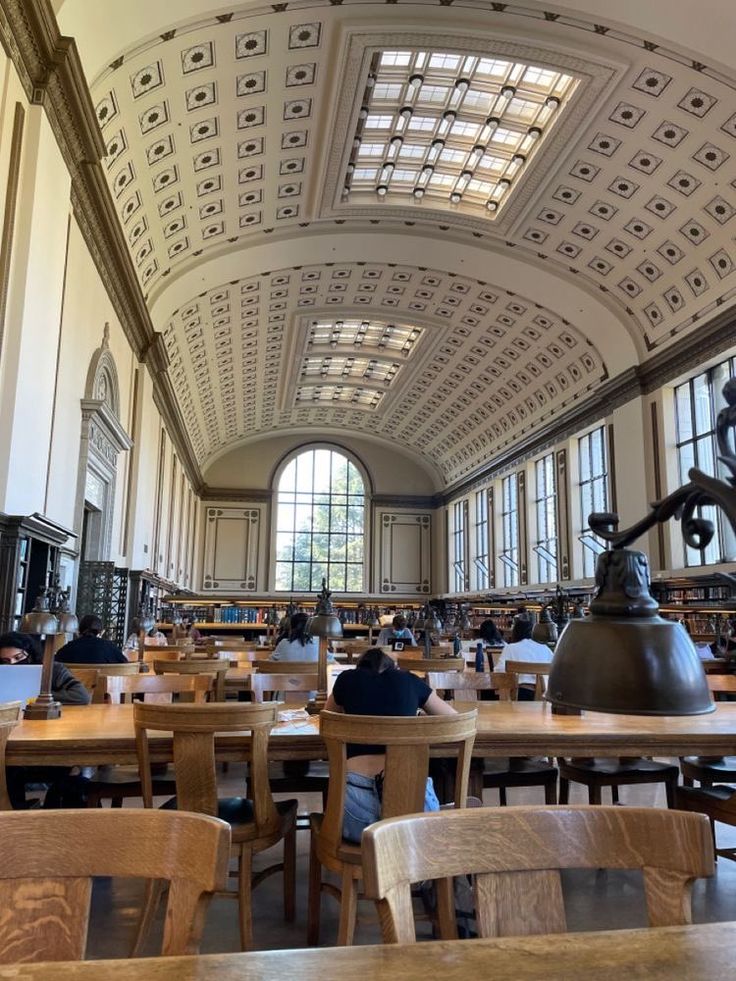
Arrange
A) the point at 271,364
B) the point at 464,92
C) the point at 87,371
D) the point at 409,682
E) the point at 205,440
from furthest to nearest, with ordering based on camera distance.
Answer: the point at 205,440, the point at 271,364, the point at 464,92, the point at 87,371, the point at 409,682

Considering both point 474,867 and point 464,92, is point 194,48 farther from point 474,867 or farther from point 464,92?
point 474,867

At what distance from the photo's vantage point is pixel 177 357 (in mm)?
15828

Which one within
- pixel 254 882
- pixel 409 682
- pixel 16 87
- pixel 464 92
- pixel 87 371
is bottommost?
pixel 254 882

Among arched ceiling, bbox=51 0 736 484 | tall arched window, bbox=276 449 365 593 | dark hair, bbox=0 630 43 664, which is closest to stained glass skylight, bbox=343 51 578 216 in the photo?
arched ceiling, bbox=51 0 736 484

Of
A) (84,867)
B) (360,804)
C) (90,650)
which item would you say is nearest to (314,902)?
(360,804)

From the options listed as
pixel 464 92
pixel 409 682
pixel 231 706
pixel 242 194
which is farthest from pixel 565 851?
pixel 242 194

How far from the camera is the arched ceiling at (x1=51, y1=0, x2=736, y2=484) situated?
8.69 meters

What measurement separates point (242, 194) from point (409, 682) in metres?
10.1

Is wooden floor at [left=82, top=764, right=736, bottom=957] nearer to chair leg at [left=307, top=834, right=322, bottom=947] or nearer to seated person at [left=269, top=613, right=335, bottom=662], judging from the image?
chair leg at [left=307, top=834, right=322, bottom=947]

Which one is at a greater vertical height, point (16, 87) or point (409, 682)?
point (16, 87)

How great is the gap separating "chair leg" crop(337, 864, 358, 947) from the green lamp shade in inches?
65.9

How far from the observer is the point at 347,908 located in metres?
2.49

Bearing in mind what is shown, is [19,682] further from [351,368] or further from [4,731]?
[351,368]

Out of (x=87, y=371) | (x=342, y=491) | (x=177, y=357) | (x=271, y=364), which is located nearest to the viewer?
(x=87, y=371)
